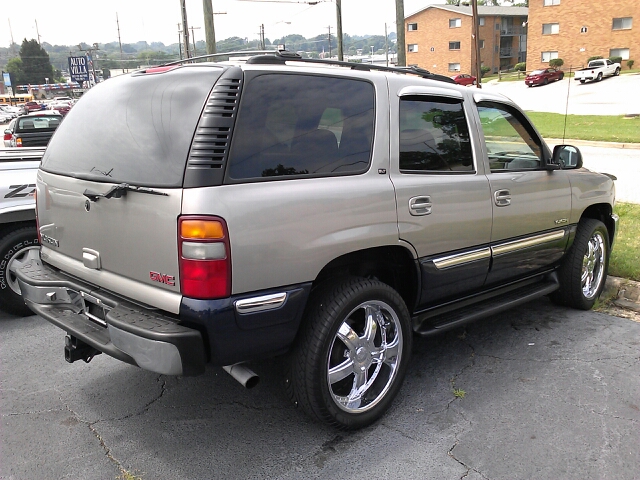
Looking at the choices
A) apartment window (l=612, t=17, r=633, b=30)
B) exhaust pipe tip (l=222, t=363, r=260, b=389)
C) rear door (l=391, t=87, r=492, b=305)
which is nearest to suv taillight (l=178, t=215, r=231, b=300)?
exhaust pipe tip (l=222, t=363, r=260, b=389)

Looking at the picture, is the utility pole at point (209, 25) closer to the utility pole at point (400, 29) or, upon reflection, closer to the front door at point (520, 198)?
the utility pole at point (400, 29)

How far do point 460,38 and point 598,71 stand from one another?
84.6 ft

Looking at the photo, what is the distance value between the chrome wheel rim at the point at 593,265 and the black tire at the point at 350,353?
2.44 m

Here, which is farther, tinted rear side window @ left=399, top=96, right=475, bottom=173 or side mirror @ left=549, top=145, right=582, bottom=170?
side mirror @ left=549, top=145, right=582, bottom=170

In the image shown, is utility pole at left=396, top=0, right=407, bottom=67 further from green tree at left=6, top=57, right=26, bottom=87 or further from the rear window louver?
green tree at left=6, top=57, right=26, bottom=87

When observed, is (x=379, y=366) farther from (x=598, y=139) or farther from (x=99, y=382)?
(x=598, y=139)

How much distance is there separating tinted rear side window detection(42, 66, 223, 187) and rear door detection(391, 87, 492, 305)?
4.09ft

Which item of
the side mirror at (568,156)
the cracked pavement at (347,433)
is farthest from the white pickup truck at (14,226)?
the side mirror at (568,156)

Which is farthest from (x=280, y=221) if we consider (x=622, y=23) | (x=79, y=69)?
(x=622, y=23)

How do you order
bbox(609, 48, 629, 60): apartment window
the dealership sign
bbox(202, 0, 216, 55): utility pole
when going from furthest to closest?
1. bbox(609, 48, 629, 60): apartment window
2. the dealership sign
3. bbox(202, 0, 216, 55): utility pole

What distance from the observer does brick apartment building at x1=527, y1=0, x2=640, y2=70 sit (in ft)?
162

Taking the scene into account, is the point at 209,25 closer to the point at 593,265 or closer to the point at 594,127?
the point at 593,265

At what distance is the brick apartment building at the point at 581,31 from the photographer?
162 ft

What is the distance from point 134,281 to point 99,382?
52.6 inches
